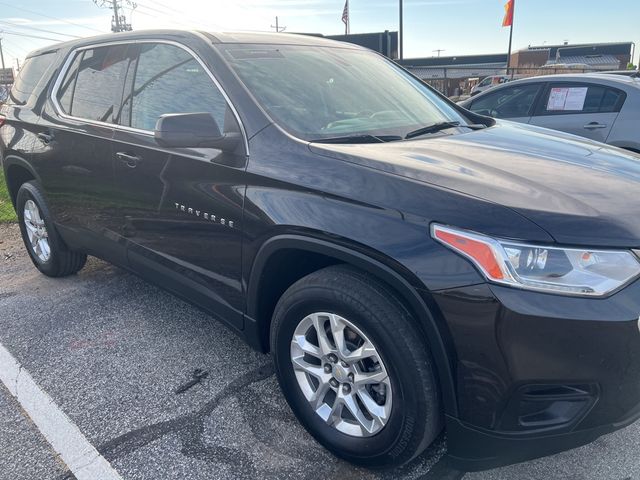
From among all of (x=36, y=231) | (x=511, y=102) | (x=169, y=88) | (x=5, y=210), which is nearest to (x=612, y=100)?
(x=511, y=102)

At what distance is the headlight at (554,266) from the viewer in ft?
5.61

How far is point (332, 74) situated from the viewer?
9.94 feet

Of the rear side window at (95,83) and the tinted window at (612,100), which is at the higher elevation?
the rear side window at (95,83)

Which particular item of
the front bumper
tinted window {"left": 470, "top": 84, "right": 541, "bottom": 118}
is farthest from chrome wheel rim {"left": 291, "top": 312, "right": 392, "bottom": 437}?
tinted window {"left": 470, "top": 84, "right": 541, "bottom": 118}

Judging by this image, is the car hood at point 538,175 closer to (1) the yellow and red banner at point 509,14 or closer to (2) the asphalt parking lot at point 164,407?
(2) the asphalt parking lot at point 164,407

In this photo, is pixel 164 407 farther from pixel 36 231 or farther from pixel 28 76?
pixel 28 76

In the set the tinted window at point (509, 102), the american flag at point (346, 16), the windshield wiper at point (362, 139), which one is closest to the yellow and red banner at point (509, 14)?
the american flag at point (346, 16)

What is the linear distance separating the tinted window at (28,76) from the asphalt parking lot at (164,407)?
1.65 metres

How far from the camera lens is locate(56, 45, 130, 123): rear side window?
3346 millimetres

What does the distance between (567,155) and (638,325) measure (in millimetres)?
1067

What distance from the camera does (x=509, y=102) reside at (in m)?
6.67

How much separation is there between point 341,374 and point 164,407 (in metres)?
1.06

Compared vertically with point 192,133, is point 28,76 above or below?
above

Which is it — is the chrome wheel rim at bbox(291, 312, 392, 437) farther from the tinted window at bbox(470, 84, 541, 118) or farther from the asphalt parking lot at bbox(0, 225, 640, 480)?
the tinted window at bbox(470, 84, 541, 118)
